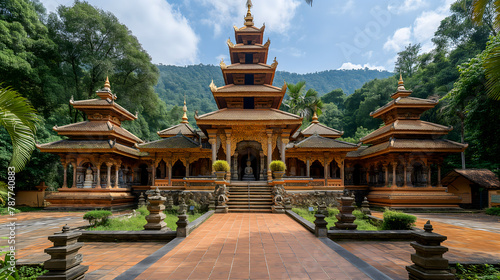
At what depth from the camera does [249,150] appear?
19781 mm

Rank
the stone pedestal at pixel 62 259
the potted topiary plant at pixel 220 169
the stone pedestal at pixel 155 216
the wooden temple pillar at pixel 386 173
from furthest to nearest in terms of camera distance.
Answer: the wooden temple pillar at pixel 386 173
the potted topiary plant at pixel 220 169
the stone pedestal at pixel 155 216
the stone pedestal at pixel 62 259

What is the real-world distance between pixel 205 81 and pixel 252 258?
7532 cm

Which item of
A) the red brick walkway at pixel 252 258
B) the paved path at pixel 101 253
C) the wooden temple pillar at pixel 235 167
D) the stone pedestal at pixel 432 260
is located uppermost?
the wooden temple pillar at pixel 235 167

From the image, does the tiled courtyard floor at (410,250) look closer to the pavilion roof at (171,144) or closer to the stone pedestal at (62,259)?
the stone pedestal at (62,259)

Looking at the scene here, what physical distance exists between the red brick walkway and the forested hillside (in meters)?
53.5

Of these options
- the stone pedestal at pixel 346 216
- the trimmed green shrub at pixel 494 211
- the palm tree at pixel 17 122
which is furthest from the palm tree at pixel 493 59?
the trimmed green shrub at pixel 494 211

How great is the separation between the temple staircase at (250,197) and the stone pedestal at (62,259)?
8929 millimetres

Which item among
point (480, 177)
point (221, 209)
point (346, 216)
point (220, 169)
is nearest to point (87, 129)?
point (220, 169)

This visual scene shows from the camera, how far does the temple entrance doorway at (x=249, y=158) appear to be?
61.0ft

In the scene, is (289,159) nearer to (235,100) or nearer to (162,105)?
(235,100)

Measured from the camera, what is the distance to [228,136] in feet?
56.9

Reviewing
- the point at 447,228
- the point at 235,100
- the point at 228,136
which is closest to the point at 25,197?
the point at 228,136

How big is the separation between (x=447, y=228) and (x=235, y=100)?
1388 cm

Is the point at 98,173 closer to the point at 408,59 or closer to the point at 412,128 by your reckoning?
the point at 412,128
